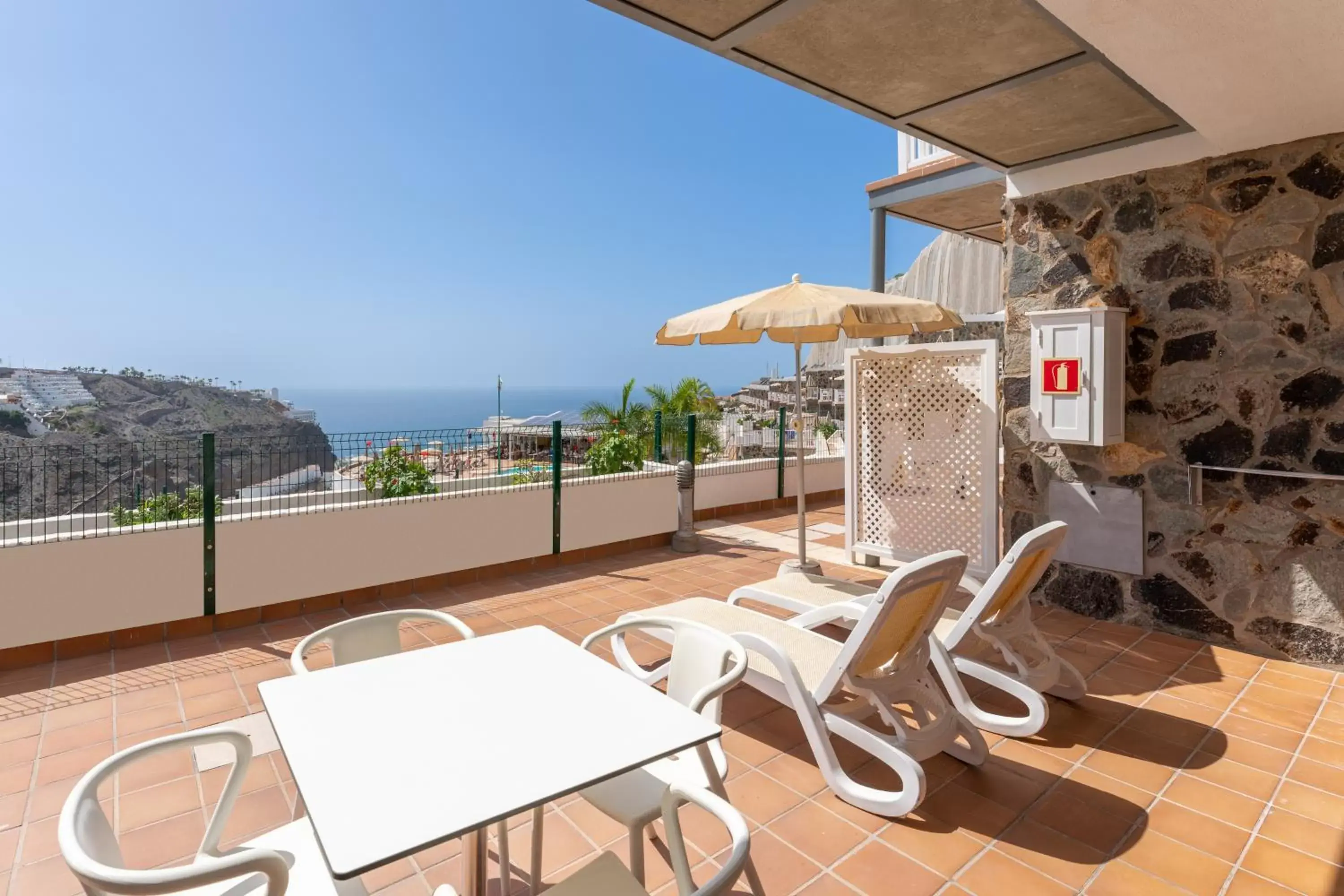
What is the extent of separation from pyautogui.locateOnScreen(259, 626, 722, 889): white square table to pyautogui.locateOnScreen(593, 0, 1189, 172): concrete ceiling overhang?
2788mm

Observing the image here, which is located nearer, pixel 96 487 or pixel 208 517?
pixel 96 487

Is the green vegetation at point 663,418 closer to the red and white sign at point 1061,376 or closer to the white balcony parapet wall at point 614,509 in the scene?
the white balcony parapet wall at point 614,509

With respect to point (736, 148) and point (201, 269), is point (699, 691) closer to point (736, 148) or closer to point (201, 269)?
point (736, 148)

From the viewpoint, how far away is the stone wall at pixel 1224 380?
4027 mm

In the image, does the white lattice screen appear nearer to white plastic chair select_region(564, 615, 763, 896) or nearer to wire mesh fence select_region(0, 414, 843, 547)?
wire mesh fence select_region(0, 414, 843, 547)

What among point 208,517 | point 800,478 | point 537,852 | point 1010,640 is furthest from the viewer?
point 800,478

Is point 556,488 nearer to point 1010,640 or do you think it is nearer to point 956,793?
point 1010,640

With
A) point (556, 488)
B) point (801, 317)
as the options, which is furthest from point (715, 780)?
A: point (556, 488)

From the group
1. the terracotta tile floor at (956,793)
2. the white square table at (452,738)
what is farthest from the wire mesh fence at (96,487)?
the white square table at (452,738)

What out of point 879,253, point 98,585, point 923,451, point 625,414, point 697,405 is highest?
point 879,253

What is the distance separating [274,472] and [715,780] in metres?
4.44

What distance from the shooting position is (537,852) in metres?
2.16

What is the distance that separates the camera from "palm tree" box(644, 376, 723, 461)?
30.7 feet

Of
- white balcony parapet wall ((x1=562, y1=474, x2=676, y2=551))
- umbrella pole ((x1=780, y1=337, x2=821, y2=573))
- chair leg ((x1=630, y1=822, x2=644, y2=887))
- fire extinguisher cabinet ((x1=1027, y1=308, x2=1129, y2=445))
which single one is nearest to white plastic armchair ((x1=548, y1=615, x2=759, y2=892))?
chair leg ((x1=630, y1=822, x2=644, y2=887))
